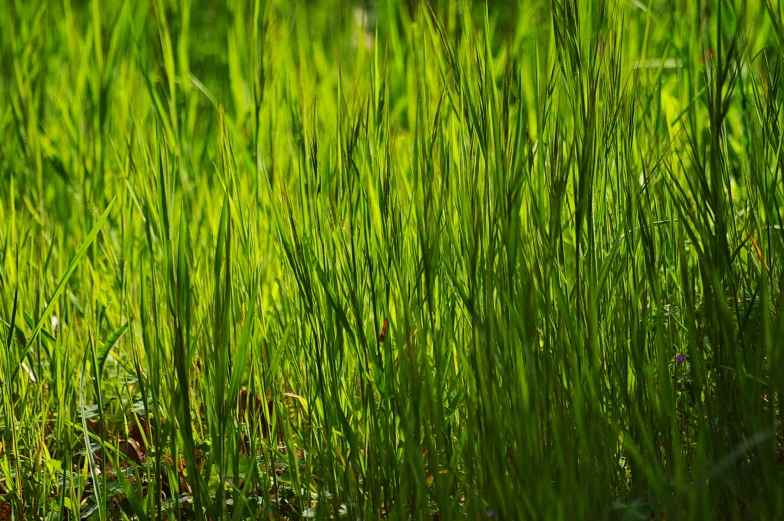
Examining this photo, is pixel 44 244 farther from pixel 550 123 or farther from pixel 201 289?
pixel 550 123

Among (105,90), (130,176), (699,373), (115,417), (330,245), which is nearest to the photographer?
(699,373)

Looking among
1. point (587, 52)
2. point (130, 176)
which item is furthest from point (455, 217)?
point (130, 176)

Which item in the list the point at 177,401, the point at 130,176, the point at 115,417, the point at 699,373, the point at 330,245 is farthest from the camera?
the point at 130,176

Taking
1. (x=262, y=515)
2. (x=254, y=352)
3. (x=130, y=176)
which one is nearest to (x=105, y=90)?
(x=130, y=176)

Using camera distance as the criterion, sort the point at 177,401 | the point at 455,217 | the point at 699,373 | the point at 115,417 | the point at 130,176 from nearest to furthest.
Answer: the point at 699,373 < the point at 177,401 < the point at 455,217 < the point at 115,417 < the point at 130,176

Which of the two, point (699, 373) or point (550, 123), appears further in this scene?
point (550, 123)

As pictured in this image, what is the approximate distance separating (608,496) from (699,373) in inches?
7.5

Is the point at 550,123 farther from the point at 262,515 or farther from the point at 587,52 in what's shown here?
the point at 262,515

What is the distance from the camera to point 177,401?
43.4 inches

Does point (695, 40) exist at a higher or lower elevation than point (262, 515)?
higher

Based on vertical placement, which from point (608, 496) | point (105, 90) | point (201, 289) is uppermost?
point (105, 90)

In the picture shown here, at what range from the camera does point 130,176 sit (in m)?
1.88

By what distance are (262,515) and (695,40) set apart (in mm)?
1038

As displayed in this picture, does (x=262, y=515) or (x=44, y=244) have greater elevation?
(x=44, y=244)
